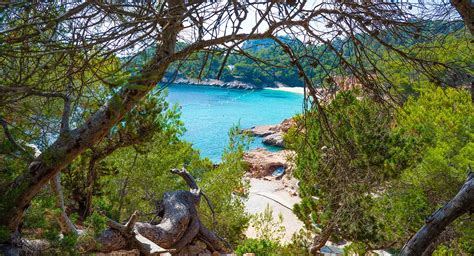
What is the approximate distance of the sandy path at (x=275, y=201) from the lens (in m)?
14.1

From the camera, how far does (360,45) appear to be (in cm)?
222

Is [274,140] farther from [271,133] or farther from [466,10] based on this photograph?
[466,10]

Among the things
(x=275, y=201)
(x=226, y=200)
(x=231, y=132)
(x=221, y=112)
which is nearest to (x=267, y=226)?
(x=226, y=200)

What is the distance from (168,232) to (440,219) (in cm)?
359

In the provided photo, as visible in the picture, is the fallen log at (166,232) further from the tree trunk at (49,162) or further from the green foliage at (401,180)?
the green foliage at (401,180)

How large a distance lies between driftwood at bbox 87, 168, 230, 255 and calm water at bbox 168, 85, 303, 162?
15.8 m

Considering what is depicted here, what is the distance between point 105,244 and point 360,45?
320cm

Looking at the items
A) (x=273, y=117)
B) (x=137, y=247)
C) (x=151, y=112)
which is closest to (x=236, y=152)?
(x=151, y=112)

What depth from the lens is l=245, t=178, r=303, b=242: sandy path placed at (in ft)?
46.2

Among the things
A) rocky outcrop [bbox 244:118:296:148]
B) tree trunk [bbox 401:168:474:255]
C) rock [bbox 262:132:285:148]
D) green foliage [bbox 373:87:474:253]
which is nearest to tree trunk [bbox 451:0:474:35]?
tree trunk [bbox 401:168:474:255]

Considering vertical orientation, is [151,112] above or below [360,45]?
below

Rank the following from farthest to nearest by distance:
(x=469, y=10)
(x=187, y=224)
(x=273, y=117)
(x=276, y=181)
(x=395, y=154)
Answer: (x=273, y=117), (x=276, y=181), (x=395, y=154), (x=187, y=224), (x=469, y=10)

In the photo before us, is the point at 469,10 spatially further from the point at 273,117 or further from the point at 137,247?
the point at 273,117

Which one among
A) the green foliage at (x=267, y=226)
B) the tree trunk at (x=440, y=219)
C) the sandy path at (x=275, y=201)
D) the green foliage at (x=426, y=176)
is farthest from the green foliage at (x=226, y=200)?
the tree trunk at (x=440, y=219)
